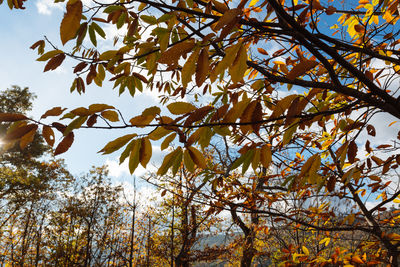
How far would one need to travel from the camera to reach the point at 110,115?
1.86 ft

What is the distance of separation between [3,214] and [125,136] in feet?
40.1

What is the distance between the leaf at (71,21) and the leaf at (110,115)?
0.18 m

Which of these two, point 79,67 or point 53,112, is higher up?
point 79,67

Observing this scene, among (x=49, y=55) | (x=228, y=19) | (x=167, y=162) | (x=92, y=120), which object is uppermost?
(x=49, y=55)

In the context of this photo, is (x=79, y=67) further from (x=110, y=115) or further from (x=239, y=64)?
(x=239, y=64)

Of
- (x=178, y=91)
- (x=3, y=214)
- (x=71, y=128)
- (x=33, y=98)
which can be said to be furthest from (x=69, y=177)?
(x=71, y=128)

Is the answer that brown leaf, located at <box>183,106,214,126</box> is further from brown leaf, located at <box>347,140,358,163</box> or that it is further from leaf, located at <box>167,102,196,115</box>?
brown leaf, located at <box>347,140,358,163</box>

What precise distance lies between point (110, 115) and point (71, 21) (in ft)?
0.74

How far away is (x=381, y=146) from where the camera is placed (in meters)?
1.34

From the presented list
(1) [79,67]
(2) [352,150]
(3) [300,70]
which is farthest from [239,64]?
(1) [79,67]

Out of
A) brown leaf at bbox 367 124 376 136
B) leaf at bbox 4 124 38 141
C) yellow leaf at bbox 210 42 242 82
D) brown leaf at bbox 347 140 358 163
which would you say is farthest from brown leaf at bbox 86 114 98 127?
brown leaf at bbox 367 124 376 136

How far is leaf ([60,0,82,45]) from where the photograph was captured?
1.52 feet

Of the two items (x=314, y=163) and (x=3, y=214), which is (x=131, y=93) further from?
(x=3, y=214)

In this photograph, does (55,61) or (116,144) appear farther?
(55,61)
